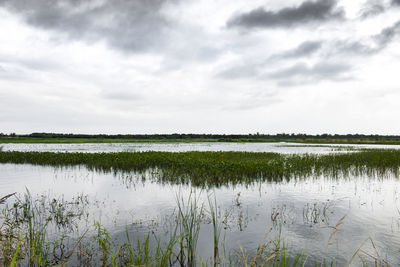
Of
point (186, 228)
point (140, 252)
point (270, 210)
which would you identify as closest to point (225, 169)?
point (270, 210)

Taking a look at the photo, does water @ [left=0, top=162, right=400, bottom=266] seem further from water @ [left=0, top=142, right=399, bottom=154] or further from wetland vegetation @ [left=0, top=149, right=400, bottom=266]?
water @ [left=0, top=142, right=399, bottom=154]

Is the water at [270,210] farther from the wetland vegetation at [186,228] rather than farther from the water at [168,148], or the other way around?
the water at [168,148]

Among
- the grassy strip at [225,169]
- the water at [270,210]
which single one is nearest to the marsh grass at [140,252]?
the water at [270,210]

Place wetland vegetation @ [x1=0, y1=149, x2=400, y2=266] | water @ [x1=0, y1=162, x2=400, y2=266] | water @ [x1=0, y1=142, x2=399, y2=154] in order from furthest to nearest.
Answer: water @ [x1=0, y1=142, x2=399, y2=154]
water @ [x1=0, y1=162, x2=400, y2=266]
wetland vegetation @ [x1=0, y1=149, x2=400, y2=266]

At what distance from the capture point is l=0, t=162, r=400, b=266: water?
6.64 m

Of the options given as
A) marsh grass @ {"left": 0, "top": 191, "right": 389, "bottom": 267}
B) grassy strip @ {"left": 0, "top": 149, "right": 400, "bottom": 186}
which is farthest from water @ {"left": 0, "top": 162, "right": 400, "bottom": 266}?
grassy strip @ {"left": 0, "top": 149, "right": 400, "bottom": 186}

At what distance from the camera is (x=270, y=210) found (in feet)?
30.9

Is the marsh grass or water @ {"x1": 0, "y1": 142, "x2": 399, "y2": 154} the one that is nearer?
the marsh grass

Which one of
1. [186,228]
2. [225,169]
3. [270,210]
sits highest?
[225,169]

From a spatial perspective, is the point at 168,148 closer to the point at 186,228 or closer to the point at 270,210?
the point at 270,210

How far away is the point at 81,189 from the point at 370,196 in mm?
14111

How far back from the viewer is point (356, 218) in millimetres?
8602

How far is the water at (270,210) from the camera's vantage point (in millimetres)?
6645

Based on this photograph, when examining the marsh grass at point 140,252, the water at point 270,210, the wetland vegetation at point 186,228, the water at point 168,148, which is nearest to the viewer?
the marsh grass at point 140,252
